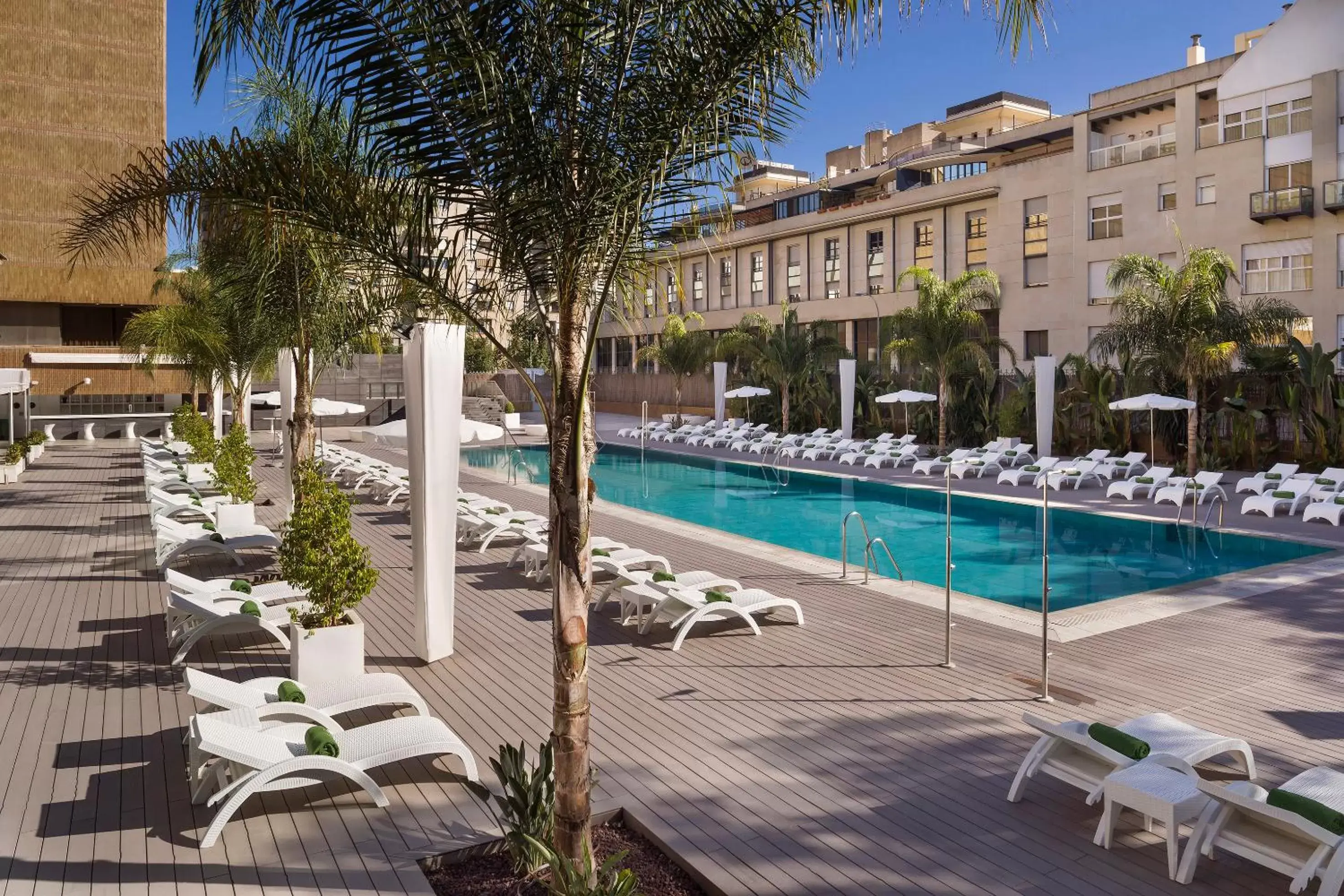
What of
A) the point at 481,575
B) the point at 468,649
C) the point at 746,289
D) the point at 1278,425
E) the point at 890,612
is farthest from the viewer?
the point at 746,289

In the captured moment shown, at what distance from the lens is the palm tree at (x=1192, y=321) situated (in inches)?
784

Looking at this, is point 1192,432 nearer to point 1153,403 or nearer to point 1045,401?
point 1153,403

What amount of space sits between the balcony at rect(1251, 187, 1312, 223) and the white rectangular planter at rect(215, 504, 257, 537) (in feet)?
92.4

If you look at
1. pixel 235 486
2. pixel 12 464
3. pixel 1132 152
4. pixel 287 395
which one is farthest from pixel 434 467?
pixel 1132 152

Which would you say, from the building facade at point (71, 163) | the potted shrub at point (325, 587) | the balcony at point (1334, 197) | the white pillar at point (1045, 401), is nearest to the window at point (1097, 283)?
the balcony at point (1334, 197)

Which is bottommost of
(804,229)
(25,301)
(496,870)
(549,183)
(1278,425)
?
(496,870)

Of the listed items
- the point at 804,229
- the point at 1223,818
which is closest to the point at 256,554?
the point at 1223,818

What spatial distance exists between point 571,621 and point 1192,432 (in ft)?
63.0

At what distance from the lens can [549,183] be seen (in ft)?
14.3

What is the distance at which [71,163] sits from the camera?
1452 inches

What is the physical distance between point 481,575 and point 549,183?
7.66 meters

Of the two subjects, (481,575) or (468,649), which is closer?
(468,649)

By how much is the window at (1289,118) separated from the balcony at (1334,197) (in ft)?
6.42

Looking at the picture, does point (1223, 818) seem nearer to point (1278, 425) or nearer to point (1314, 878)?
point (1314, 878)
